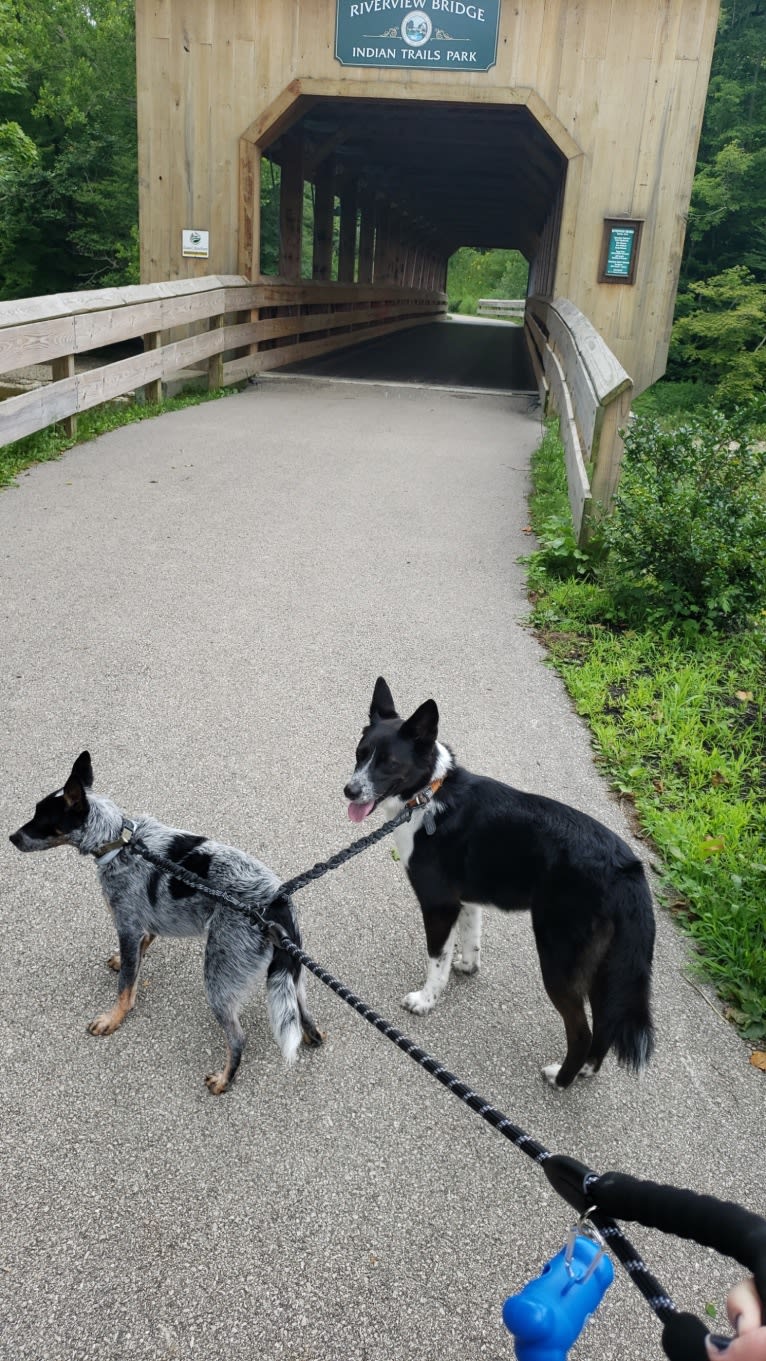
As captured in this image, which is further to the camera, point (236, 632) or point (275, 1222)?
point (236, 632)

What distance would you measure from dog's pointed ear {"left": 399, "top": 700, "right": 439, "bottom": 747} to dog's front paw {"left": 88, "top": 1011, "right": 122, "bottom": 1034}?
1.16 meters

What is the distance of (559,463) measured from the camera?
31.9 ft

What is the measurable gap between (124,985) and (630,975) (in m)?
1.43

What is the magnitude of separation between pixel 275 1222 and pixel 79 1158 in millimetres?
524

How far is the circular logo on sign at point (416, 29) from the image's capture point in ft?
40.7

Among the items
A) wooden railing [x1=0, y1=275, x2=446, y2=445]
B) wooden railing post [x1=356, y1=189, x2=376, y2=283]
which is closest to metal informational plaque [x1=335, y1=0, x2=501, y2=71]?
wooden railing [x1=0, y1=275, x2=446, y2=445]

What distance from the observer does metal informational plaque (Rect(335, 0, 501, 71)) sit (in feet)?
40.4

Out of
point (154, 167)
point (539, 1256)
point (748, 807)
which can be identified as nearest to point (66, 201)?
point (154, 167)

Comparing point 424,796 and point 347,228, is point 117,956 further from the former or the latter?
point 347,228

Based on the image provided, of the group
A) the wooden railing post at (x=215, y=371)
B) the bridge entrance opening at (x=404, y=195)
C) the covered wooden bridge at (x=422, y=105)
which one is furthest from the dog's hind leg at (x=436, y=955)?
the bridge entrance opening at (x=404, y=195)

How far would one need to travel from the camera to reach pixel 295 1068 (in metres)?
2.88

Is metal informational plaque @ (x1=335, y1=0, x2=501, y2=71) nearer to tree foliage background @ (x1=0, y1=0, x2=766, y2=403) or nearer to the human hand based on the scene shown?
tree foliage background @ (x1=0, y1=0, x2=766, y2=403)

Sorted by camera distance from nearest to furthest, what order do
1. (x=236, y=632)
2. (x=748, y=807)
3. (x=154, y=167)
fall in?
(x=748, y=807)
(x=236, y=632)
(x=154, y=167)

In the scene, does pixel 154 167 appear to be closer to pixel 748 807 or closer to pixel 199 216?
pixel 199 216
